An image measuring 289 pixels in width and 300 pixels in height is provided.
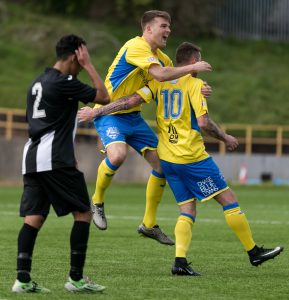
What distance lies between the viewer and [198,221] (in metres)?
18.2

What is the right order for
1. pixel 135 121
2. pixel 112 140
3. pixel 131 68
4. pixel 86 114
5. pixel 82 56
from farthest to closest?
pixel 135 121 < pixel 112 140 < pixel 131 68 < pixel 86 114 < pixel 82 56

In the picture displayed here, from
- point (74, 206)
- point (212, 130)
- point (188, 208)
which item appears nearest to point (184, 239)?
point (188, 208)

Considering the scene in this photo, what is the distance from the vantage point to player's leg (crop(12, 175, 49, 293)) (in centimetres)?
921

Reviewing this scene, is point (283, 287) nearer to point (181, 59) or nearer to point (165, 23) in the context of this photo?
point (181, 59)

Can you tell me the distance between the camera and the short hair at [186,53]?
1117cm

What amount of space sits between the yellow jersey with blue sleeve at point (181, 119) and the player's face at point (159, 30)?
90cm

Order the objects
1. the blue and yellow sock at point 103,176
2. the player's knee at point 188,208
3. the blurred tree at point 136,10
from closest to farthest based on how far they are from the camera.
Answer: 1. the player's knee at point 188,208
2. the blue and yellow sock at point 103,176
3. the blurred tree at point 136,10

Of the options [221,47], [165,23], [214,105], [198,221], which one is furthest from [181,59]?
[221,47]

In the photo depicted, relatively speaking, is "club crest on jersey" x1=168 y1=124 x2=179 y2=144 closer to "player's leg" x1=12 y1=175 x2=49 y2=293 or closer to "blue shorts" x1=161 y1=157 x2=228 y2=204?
"blue shorts" x1=161 y1=157 x2=228 y2=204

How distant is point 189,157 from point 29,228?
90.6 inches

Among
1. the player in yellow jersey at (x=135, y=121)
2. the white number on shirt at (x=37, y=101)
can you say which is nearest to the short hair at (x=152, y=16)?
the player in yellow jersey at (x=135, y=121)

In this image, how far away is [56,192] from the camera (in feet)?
30.2

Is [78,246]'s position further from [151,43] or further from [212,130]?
[151,43]

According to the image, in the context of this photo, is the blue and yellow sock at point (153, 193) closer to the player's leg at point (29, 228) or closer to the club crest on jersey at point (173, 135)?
the club crest on jersey at point (173, 135)
